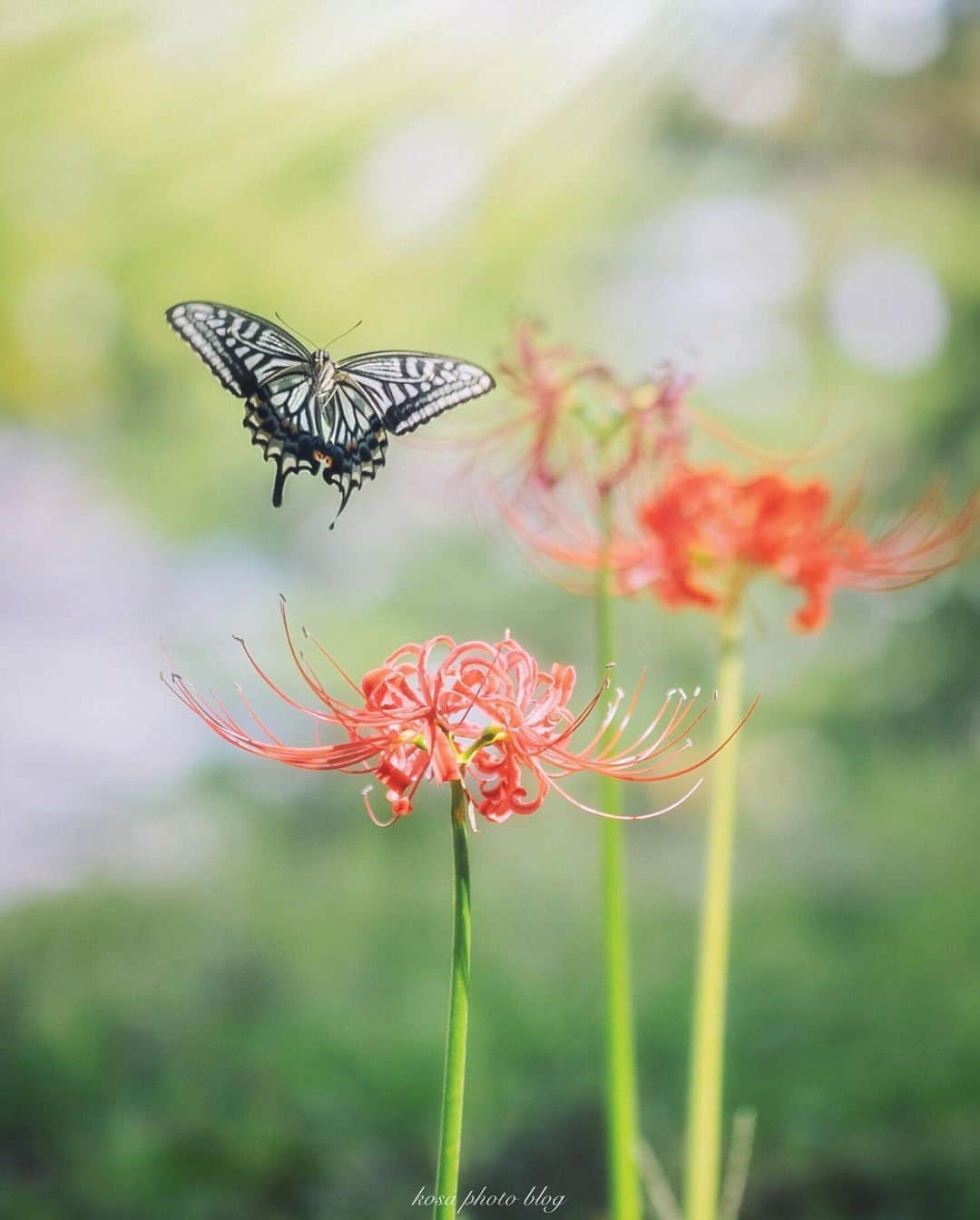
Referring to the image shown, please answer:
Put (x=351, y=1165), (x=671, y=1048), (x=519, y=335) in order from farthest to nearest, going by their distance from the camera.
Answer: (x=671, y=1048) < (x=351, y=1165) < (x=519, y=335)

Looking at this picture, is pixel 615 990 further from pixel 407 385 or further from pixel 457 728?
pixel 407 385

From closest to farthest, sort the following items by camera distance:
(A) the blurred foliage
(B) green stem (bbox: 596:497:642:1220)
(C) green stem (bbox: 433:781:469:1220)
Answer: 1. (C) green stem (bbox: 433:781:469:1220)
2. (B) green stem (bbox: 596:497:642:1220)
3. (A) the blurred foliage

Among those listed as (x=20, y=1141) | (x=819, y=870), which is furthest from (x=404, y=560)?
(x=20, y=1141)

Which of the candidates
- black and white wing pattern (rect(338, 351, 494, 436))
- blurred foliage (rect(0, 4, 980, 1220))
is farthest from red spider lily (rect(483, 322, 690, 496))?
blurred foliage (rect(0, 4, 980, 1220))

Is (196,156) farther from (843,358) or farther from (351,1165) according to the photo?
(351,1165)

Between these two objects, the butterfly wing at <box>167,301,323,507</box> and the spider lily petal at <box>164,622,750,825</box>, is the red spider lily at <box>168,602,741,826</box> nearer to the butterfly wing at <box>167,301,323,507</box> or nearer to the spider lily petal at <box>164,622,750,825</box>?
the spider lily petal at <box>164,622,750,825</box>

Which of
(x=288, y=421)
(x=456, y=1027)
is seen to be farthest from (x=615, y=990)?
(x=288, y=421)
